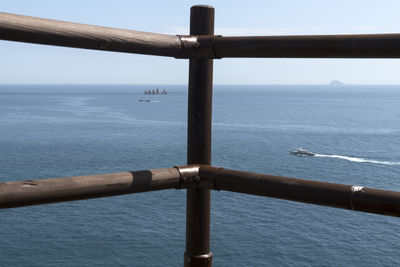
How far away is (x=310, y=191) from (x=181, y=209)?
5026 cm

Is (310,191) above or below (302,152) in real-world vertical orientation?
above

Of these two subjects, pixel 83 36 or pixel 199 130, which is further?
pixel 199 130

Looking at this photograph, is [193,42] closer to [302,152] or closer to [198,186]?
[198,186]

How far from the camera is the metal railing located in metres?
1.80

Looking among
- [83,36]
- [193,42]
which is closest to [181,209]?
[193,42]

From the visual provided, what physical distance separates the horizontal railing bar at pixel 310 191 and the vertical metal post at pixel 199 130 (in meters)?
0.12

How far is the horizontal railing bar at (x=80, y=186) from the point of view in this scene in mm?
1733

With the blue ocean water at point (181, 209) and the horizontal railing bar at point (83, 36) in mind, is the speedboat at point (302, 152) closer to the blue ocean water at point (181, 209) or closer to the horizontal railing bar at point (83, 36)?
the blue ocean water at point (181, 209)

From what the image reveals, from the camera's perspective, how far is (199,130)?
2434 millimetres

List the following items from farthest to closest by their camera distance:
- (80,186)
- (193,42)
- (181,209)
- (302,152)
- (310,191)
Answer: (302,152), (181,209), (193,42), (310,191), (80,186)

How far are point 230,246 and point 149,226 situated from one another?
26.7ft

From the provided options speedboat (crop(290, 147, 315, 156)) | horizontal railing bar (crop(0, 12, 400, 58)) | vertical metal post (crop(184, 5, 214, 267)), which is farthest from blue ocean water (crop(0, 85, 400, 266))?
horizontal railing bar (crop(0, 12, 400, 58))

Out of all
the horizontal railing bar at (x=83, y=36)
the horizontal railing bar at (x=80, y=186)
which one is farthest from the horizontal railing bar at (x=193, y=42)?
the horizontal railing bar at (x=80, y=186)

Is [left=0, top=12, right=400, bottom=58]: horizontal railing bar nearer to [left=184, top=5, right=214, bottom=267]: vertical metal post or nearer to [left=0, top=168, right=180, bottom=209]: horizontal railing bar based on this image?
[left=184, top=5, right=214, bottom=267]: vertical metal post
